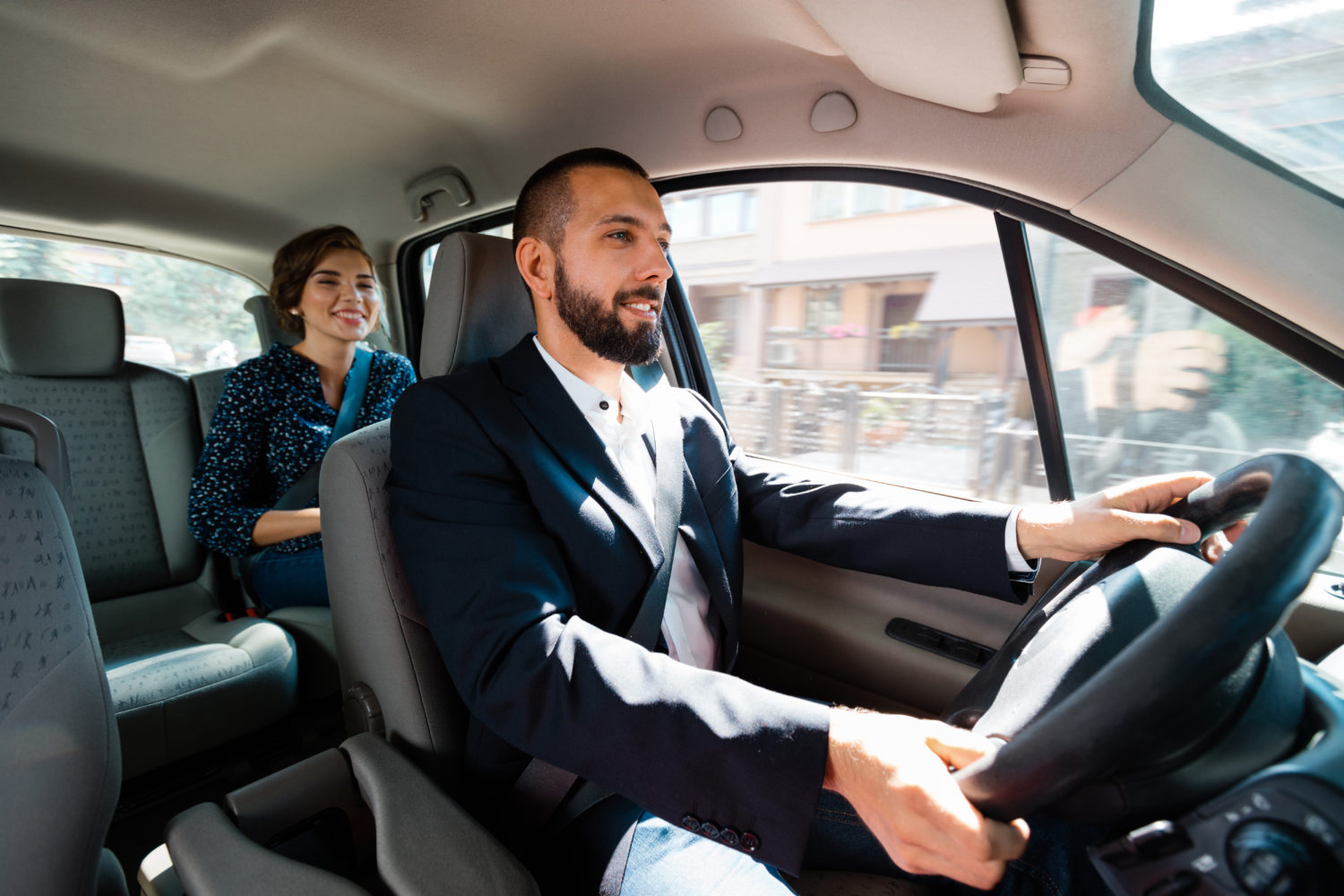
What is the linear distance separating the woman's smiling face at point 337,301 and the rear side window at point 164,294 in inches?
28.8

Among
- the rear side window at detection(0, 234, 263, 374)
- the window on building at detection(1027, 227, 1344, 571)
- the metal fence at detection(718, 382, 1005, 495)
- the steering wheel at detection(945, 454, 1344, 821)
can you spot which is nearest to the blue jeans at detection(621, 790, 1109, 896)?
the steering wheel at detection(945, 454, 1344, 821)

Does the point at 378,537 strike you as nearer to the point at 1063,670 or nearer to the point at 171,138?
the point at 1063,670

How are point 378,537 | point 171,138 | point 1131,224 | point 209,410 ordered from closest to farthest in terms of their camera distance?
point 378,537
point 1131,224
point 171,138
point 209,410

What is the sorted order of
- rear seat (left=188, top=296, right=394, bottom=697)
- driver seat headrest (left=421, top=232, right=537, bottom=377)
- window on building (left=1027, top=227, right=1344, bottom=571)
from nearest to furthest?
window on building (left=1027, top=227, right=1344, bottom=571) → driver seat headrest (left=421, top=232, right=537, bottom=377) → rear seat (left=188, top=296, right=394, bottom=697)

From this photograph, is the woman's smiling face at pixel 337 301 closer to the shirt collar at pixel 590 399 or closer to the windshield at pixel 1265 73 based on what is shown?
the shirt collar at pixel 590 399

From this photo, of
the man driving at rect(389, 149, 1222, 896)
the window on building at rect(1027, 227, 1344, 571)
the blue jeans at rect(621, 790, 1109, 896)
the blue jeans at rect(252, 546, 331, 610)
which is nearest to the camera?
the man driving at rect(389, 149, 1222, 896)

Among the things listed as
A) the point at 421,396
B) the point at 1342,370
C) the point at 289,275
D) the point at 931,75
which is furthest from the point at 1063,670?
the point at 289,275

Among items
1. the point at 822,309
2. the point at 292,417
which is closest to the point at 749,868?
the point at 822,309

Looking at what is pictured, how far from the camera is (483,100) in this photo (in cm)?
200

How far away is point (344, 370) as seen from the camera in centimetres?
231

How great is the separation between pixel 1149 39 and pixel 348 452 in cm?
143

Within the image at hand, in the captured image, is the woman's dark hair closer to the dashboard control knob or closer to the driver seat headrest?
the driver seat headrest

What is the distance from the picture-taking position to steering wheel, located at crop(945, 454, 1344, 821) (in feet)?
1.81

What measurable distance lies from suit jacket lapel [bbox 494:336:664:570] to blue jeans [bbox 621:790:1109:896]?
39cm
